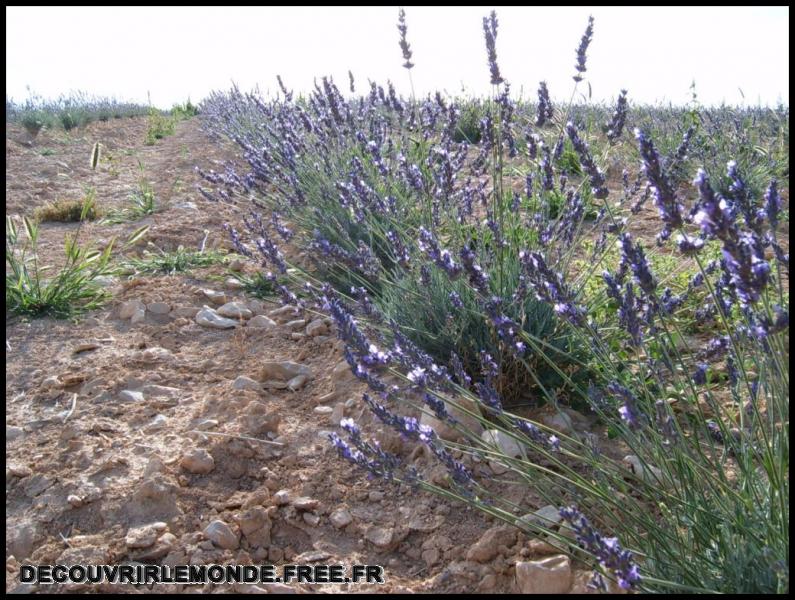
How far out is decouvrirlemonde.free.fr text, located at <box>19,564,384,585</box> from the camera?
1.71 meters

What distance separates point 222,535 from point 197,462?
38 cm

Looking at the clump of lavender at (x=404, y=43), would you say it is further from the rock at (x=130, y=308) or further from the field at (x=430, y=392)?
the rock at (x=130, y=308)

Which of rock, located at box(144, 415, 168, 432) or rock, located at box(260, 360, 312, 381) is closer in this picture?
rock, located at box(144, 415, 168, 432)

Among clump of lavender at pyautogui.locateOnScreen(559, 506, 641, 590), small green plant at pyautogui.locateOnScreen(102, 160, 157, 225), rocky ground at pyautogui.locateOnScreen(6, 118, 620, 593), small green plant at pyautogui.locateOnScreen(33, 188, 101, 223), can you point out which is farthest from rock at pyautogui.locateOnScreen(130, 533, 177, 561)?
small green plant at pyautogui.locateOnScreen(33, 188, 101, 223)

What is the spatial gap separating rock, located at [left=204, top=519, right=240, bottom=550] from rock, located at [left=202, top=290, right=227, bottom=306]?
2.10 m

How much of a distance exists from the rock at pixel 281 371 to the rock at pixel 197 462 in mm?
698

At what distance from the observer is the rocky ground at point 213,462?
5.86 feet

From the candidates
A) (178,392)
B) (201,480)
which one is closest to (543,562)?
(201,480)

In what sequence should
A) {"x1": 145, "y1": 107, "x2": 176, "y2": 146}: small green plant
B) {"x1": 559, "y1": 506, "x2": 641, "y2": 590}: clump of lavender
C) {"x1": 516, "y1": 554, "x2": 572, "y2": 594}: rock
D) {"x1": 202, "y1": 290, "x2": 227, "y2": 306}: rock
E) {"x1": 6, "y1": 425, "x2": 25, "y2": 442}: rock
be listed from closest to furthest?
{"x1": 559, "y1": 506, "x2": 641, "y2": 590}: clump of lavender < {"x1": 516, "y1": 554, "x2": 572, "y2": 594}: rock < {"x1": 6, "y1": 425, "x2": 25, "y2": 442}: rock < {"x1": 202, "y1": 290, "x2": 227, "y2": 306}: rock < {"x1": 145, "y1": 107, "x2": 176, "y2": 146}: small green plant

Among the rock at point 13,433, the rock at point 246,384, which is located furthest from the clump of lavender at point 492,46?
the rock at point 13,433

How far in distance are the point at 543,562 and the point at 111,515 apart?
1.26 metres

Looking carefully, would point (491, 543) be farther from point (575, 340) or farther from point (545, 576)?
point (575, 340)

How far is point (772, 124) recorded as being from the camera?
25.2 feet

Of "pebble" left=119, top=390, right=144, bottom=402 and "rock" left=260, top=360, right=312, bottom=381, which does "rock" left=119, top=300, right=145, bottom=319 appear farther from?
"rock" left=260, top=360, right=312, bottom=381
